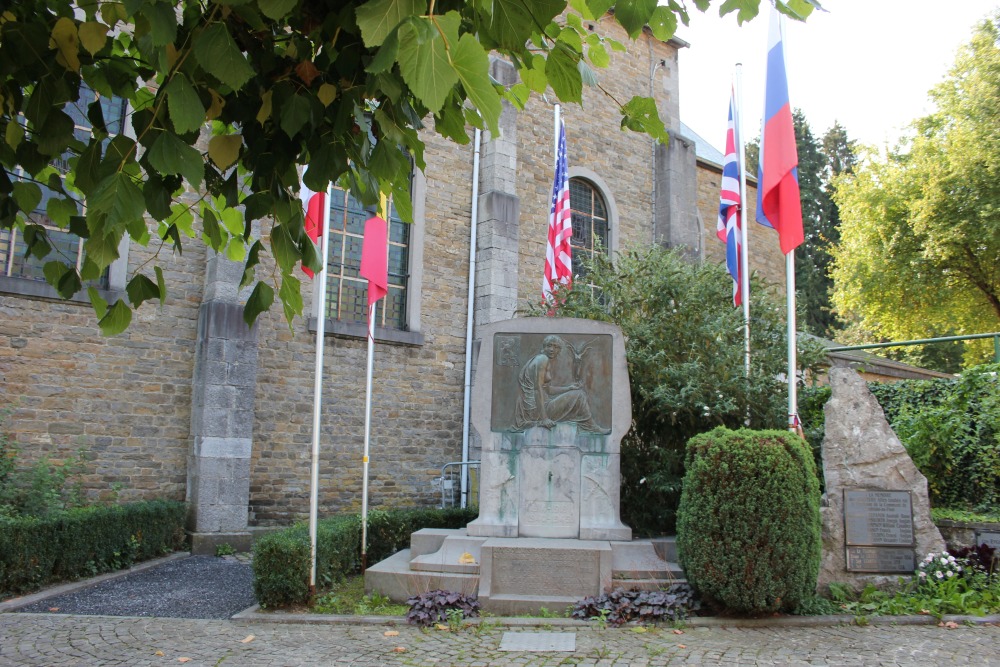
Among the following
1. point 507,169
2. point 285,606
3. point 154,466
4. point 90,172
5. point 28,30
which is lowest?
point 285,606

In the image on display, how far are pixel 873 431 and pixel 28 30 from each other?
7417 mm

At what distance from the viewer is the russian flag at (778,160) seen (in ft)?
28.2

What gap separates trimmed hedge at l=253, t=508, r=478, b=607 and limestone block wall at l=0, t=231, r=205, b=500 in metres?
3.35

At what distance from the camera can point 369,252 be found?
29.7 ft

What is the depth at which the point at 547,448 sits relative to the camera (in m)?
8.12

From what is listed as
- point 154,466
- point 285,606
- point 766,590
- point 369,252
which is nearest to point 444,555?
point 285,606

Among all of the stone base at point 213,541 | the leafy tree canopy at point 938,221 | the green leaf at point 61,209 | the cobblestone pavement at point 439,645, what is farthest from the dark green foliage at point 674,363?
the leafy tree canopy at point 938,221

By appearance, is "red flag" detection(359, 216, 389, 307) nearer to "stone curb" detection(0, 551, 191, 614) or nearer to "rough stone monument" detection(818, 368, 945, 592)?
"stone curb" detection(0, 551, 191, 614)

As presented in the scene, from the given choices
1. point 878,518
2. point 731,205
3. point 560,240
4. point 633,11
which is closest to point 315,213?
point 560,240

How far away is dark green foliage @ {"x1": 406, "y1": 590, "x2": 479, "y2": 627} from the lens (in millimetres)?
6535

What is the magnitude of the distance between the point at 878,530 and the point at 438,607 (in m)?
4.11

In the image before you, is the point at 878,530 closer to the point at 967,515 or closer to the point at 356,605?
the point at 967,515

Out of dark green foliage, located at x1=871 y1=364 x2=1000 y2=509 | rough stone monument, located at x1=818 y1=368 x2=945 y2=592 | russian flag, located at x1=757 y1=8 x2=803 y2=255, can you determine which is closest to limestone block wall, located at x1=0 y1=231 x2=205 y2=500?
russian flag, located at x1=757 y1=8 x2=803 y2=255

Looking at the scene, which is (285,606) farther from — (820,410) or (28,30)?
(820,410)
